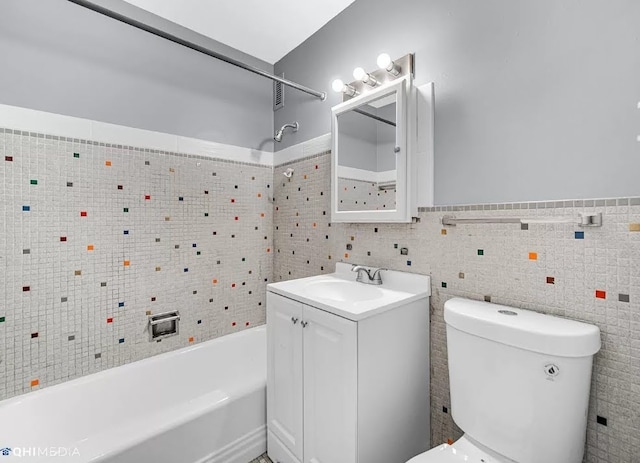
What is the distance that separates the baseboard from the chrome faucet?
907mm

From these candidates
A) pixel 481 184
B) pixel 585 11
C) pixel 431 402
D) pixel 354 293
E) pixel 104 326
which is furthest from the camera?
pixel 104 326

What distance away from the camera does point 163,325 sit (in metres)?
1.78

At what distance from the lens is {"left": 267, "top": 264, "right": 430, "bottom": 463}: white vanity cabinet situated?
3.34 feet

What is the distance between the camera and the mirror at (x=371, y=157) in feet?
4.32

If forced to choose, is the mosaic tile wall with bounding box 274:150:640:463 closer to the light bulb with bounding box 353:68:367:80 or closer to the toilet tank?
the toilet tank

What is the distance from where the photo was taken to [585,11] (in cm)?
91

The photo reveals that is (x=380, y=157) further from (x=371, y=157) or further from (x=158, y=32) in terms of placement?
(x=158, y=32)

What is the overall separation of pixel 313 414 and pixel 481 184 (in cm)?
112

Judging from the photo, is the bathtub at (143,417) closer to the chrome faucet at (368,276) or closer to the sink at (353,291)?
the sink at (353,291)

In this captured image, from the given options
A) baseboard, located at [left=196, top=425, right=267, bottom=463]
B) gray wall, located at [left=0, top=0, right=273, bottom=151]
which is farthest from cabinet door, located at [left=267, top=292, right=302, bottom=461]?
gray wall, located at [left=0, top=0, right=273, bottom=151]

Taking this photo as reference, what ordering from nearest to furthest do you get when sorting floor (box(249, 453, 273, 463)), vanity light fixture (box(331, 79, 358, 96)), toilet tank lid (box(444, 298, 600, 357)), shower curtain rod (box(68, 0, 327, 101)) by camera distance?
toilet tank lid (box(444, 298, 600, 357)), shower curtain rod (box(68, 0, 327, 101)), floor (box(249, 453, 273, 463)), vanity light fixture (box(331, 79, 358, 96))

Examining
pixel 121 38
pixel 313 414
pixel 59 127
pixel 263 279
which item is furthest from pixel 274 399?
pixel 121 38

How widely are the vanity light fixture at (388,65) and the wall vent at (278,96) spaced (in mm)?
979

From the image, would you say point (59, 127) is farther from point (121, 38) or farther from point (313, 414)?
point (313, 414)
